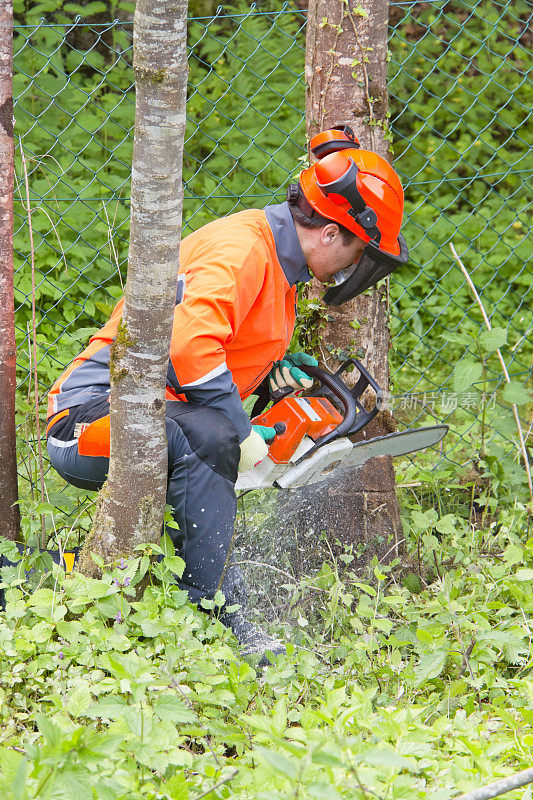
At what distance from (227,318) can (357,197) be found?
607 mm

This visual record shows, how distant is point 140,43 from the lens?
5.53 ft

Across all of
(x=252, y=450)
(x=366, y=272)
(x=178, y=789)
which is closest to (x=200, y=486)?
(x=252, y=450)

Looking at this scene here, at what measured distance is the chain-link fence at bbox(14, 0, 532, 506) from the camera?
15.4 feet

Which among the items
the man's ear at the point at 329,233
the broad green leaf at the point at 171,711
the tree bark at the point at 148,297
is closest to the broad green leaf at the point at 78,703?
the broad green leaf at the point at 171,711

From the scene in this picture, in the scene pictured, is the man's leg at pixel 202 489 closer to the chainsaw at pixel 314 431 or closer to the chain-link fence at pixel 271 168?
the chainsaw at pixel 314 431

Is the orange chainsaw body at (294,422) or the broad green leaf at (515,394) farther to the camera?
the broad green leaf at (515,394)

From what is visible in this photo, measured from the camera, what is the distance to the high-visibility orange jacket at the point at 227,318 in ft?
7.72

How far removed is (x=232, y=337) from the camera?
2473 millimetres

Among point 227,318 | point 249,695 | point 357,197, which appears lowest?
point 249,695

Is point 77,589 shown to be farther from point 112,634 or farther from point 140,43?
point 140,43

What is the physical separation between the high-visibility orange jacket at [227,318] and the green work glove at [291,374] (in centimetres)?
6

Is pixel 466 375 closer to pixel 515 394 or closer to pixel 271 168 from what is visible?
pixel 515 394

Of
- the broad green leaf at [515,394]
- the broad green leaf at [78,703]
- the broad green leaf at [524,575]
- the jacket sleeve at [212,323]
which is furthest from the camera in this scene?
the broad green leaf at [515,394]

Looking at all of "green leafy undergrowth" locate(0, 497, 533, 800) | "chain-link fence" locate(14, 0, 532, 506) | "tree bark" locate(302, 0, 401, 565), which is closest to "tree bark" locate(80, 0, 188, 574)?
"green leafy undergrowth" locate(0, 497, 533, 800)
